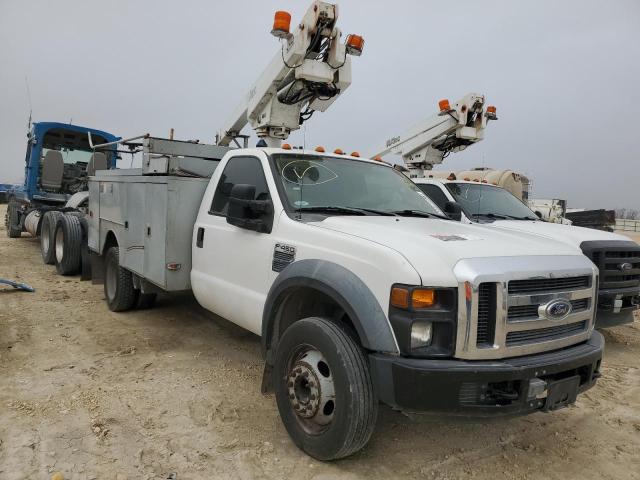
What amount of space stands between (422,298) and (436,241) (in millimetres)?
421

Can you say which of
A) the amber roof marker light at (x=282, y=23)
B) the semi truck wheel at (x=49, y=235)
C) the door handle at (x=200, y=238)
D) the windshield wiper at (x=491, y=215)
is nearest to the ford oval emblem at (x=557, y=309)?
the door handle at (x=200, y=238)

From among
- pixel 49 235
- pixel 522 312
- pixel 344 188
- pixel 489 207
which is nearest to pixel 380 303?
pixel 522 312

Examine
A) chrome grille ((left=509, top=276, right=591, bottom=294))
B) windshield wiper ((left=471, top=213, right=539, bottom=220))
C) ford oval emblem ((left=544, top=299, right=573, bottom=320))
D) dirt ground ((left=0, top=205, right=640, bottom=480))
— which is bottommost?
dirt ground ((left=0, top=205, right=640, bottom=480))

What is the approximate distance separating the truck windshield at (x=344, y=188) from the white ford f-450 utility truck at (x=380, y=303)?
1 centimetres

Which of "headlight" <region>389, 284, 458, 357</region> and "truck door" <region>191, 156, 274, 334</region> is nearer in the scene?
"headlight" <region>389, 284, 458, 357</region>

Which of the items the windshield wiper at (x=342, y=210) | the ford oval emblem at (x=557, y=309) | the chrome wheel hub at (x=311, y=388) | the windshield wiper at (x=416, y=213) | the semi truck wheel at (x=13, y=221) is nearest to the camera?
the ford oval emblem at (x=557, y=309)

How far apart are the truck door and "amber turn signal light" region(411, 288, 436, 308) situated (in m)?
1.33

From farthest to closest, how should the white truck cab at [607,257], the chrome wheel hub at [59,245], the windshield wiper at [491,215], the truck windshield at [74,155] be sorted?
the truck windshield at [74,155]
the chrome wheel hub at [59,245]
the windshield wiper at [491,215]
the white truck cab at [607,257]

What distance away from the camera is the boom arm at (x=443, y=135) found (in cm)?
854

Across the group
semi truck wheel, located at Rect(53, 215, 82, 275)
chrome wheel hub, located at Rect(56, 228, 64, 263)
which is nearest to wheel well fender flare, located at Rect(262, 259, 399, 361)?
semi truck wheel, located at Rect(53, 215, 82, 275)

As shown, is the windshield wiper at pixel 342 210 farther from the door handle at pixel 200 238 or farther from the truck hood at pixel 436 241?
the door handle at pixel 200 238

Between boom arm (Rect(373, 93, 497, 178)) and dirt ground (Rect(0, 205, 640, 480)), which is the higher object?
boom arm (Rect(373, 93, 497, 178))

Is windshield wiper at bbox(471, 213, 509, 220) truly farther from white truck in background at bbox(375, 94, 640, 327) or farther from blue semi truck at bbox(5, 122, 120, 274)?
blue semi truck at bbox(5, 122, 120, 274)

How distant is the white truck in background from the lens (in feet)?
16.8
